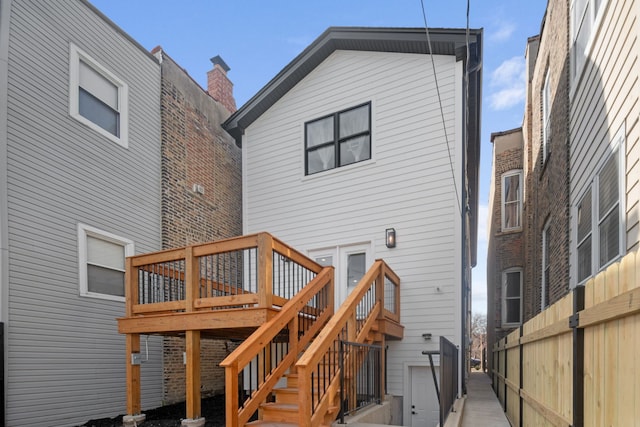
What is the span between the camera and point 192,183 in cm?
969

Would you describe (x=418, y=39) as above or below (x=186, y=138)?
above

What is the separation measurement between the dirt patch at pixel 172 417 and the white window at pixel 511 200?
35.7 feet

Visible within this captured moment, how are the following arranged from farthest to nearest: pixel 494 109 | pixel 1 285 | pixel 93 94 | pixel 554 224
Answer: pixel 494 109, pixel 93 94, pixel 554 224, pixel 1 285

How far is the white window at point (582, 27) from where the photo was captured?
4.83 meters

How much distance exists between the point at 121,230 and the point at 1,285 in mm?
2306

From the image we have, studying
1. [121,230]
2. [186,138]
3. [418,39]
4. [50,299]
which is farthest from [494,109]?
[50,299]

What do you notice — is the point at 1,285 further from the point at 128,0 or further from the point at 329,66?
the point at 329,66

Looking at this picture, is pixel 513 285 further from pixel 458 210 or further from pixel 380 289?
pixel 380 289

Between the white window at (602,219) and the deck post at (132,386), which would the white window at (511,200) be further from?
the deck post at (132,386)

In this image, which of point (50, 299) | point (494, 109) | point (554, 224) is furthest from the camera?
point (494, 109)

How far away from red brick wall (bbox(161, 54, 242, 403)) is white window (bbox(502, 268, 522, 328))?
9129 millimetres

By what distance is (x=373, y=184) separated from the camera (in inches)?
329

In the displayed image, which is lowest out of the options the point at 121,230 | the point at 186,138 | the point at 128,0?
the point at 121,230

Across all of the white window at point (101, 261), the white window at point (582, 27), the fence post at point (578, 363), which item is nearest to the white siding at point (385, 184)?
the white window at point (582, 27)
